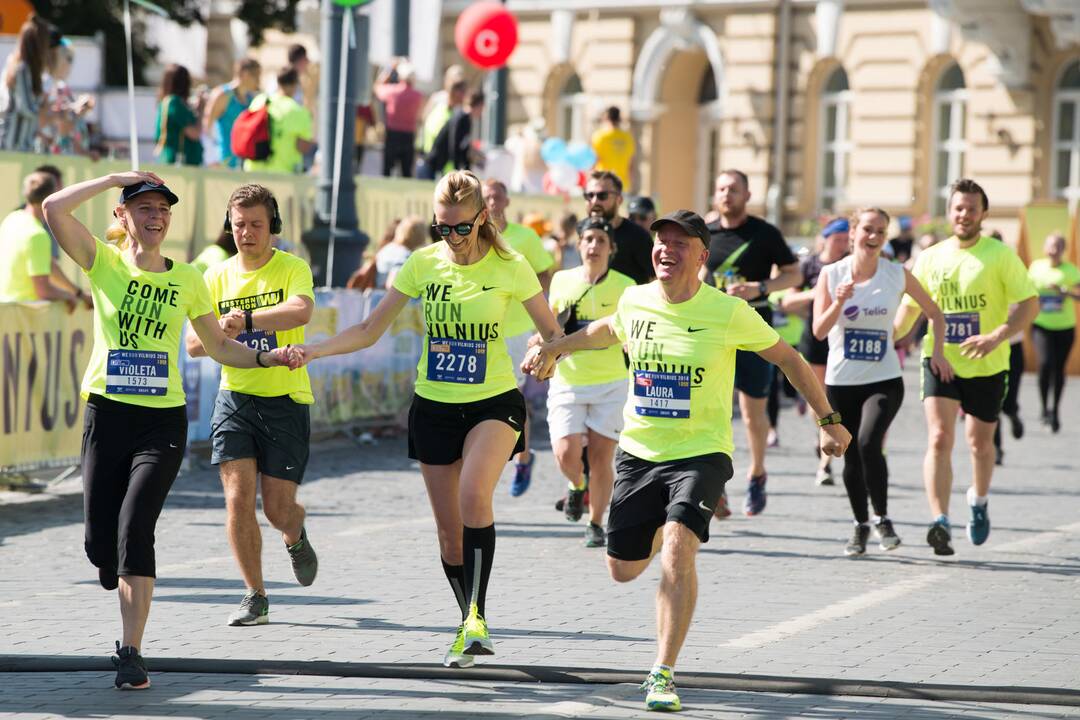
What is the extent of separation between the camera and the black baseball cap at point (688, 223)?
6.94 metres

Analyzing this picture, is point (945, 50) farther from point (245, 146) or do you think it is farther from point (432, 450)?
point (432, 450)

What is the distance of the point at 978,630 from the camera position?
8242 millimetres

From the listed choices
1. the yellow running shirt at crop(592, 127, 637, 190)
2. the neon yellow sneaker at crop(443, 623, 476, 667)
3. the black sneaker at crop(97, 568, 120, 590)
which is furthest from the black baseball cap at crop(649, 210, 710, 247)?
the yellow running shirt at crop(592, 127, 637, 190)

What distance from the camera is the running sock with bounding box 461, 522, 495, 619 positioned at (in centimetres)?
744

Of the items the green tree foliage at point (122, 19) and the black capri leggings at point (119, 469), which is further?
the green tree foliage at point (122, 19)

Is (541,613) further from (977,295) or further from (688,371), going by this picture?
(977,295)

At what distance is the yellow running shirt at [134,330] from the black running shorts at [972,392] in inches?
191

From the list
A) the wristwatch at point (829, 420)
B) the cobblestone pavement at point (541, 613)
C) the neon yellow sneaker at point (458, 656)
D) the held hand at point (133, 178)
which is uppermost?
the held hand at point (133, 178)

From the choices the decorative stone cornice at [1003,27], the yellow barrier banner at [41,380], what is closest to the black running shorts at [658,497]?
the yellow barrier banner at [41,380]

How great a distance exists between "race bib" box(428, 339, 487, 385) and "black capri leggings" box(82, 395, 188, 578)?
1073 mm

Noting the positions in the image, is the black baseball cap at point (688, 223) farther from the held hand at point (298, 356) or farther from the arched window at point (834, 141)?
the arched window at point (834, 141)

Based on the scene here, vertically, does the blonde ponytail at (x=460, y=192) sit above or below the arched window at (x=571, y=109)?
below

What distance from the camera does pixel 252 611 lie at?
8.06m

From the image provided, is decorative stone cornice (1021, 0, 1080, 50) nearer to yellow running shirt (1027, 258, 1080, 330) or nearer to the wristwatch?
yellow running shirt (1027, 258, 1080, 330)
